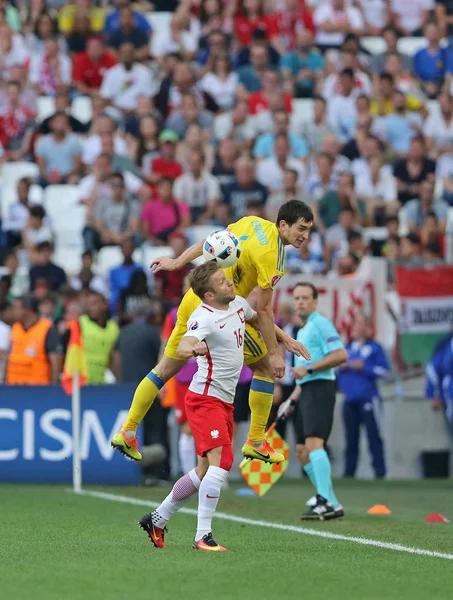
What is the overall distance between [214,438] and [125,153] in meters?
13.1

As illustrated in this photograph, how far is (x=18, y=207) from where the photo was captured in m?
19.9

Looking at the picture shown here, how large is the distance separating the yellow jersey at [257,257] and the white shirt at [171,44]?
46.3ft

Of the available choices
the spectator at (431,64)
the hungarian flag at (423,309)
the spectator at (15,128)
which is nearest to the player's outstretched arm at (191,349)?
the hungarian flag at (423,309)

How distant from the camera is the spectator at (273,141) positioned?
69.3 ft

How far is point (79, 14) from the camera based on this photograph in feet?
76.4

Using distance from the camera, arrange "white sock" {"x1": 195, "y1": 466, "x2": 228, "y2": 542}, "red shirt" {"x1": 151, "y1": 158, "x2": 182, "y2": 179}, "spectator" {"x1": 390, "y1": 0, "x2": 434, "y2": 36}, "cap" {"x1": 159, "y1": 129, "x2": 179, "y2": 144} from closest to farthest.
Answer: "white sock" {"x1": 195, "y1": 466, "x2": 228, "y2": 542} → "cap" {"x1": 159, "y1": 129, "x2": 179, "y2": 144} → "red shirt" {"x1": 151, "y1": 158, "x2": 182, "y2": 179} → "spectator" {"x1": 390, "y1": 0, "x2": 434, "y2": 36}

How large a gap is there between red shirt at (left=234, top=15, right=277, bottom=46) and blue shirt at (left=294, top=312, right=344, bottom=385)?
12213 mm

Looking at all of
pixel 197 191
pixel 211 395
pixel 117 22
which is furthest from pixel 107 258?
pixel 211 395

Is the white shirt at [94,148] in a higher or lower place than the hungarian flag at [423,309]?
higher

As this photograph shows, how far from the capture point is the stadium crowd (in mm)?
19078

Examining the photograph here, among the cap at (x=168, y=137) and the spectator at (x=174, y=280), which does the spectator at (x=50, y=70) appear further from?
the spectator at (x=174, y=280)

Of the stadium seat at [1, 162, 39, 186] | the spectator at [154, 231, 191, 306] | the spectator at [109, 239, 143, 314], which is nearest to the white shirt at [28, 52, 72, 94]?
the stadium seat at [1, 162, 39, 186]

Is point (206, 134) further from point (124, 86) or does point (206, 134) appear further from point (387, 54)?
point (387, 54)

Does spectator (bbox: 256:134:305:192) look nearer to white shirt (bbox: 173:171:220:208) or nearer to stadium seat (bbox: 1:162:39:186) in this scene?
white shirt (bbox: 173:171:220:208)
